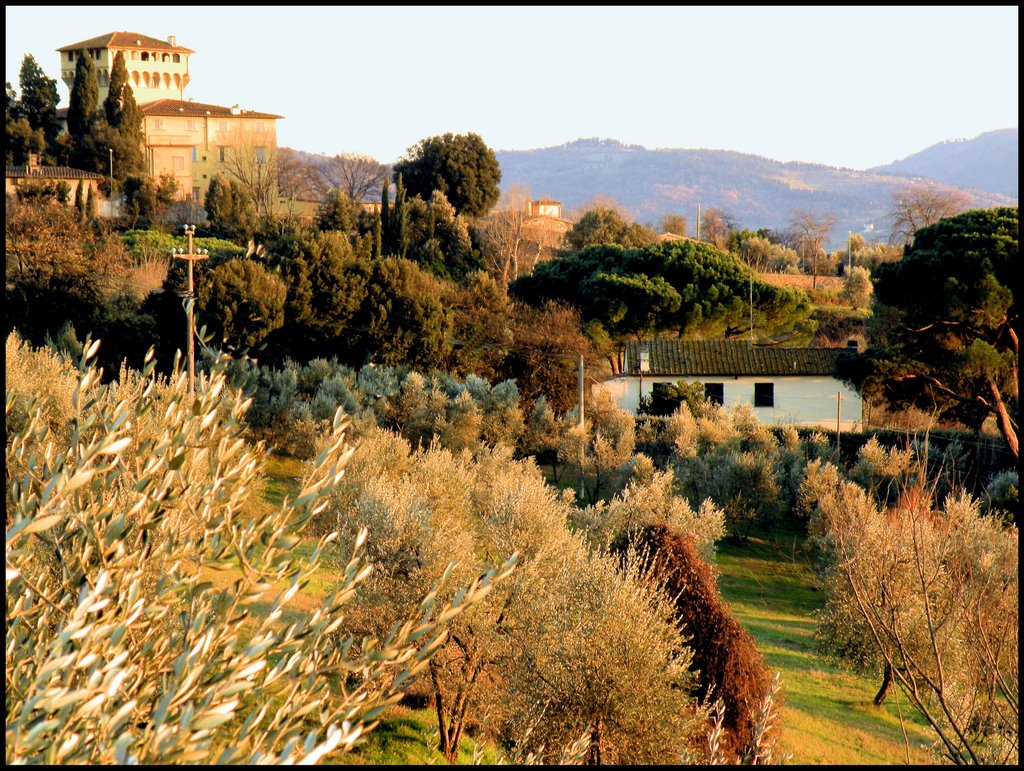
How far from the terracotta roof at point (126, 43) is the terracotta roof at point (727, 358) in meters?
43.6

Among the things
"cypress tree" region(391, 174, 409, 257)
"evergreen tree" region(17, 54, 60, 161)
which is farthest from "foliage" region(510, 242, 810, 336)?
"evergreen tree" region(17, 54, 60, 161)

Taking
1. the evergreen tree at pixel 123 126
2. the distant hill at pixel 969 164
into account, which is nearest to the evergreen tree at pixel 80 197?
the evergreen tree at pixel 123 126

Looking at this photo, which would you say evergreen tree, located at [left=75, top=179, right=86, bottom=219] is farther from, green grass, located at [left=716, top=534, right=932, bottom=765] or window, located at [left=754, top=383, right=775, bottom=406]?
green grass, located at [left=716, top=534, right=932, bottom=765]

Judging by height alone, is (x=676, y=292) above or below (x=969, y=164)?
below

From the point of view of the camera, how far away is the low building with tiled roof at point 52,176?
2023 inches

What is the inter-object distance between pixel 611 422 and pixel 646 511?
35.0 feet

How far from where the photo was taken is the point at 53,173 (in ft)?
179

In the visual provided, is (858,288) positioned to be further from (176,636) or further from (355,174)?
(176,636)

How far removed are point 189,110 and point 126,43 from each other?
24.5ft

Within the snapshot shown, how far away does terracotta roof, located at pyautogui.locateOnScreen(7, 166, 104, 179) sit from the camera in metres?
53.2

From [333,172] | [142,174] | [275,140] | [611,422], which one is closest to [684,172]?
[333,172]

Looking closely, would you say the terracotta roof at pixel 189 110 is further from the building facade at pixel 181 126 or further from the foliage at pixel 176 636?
the foliage at pixel 176 636

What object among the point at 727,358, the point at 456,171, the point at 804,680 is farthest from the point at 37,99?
the point at 804,680

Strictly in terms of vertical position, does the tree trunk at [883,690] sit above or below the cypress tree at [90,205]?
below
